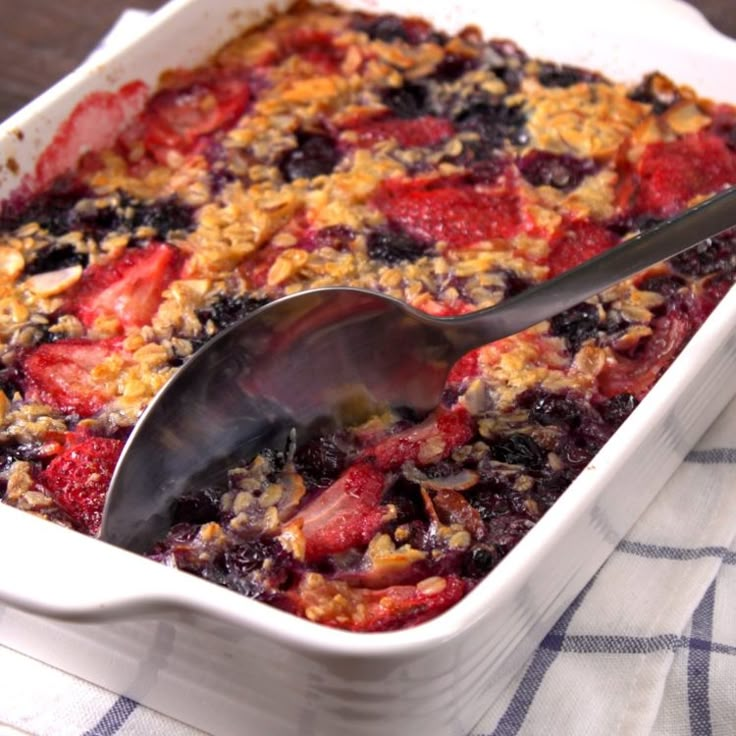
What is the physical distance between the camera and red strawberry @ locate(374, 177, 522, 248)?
202 cm

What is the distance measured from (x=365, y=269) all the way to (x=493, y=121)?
0.50 m

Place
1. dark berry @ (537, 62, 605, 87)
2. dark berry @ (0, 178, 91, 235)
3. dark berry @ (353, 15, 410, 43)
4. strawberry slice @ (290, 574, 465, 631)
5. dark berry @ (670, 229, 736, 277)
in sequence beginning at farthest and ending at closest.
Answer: dark berry @ (353, 15, 410, 43) < dark berry @ (537, 62, 605, 87) < dark berry @ (0, 178, 91, 235) < dark berry @ (670, 229, 736, 277) < strawberry slice @ (290, 574, 465, 631)

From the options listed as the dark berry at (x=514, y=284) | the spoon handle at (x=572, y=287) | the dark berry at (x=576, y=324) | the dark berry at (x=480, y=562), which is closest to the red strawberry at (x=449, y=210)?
the dark berry at (x=514, y=284)

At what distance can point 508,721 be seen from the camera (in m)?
1.66

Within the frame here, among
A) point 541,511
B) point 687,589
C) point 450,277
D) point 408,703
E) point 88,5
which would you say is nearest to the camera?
point 408,703

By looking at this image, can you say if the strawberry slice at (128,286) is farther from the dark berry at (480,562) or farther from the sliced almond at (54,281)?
the dark berry at (480,562)

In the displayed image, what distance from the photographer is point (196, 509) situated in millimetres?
1602

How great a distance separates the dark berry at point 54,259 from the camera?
1981mm

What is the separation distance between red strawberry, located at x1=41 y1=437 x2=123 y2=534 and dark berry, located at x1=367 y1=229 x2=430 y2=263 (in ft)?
1.80

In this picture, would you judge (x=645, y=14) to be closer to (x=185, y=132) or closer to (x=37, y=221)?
(x=185, y=132)

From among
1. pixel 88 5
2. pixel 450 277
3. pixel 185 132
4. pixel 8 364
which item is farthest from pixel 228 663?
pixel 88 5

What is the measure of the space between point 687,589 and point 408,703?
0.56 m

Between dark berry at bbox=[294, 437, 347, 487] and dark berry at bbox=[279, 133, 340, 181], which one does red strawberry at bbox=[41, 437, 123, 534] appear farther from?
dark berry at bbox=[279, 133, 340, 181]

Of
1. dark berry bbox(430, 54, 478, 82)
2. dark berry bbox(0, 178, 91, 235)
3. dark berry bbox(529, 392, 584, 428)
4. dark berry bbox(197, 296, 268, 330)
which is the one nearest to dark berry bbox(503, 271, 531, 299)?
dark berry bbox(529, 392, 584, 428)
